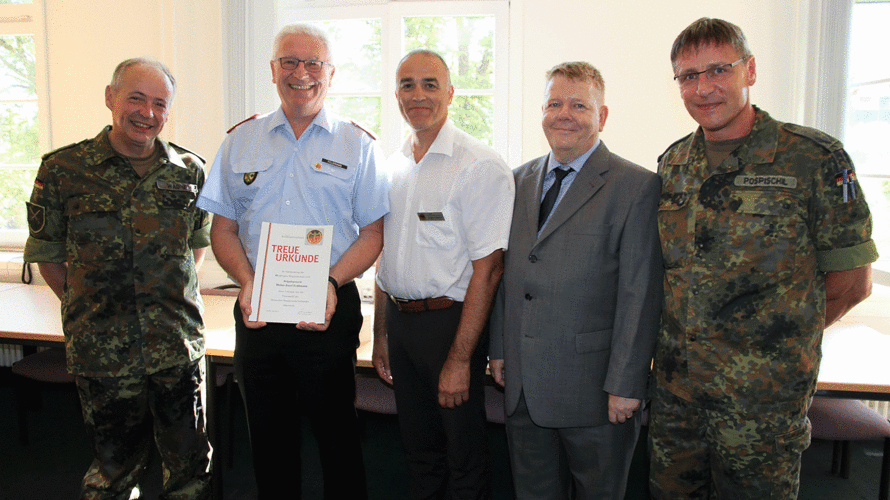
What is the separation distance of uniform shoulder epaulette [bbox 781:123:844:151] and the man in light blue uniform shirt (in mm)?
1289

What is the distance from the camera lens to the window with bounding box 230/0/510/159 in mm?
4016

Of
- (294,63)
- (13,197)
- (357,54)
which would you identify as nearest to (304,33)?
(294,63)

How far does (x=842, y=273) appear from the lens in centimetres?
161

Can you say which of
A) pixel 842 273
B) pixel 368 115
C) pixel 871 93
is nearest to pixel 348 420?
pixel 842 273

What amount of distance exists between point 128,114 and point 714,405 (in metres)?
2.19

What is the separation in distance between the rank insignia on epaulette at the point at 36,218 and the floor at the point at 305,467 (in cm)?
152

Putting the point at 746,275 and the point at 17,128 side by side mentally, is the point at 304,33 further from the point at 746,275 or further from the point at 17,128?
the point at 17,128

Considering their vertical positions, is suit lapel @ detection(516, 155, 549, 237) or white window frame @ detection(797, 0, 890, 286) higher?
white window frame @ detection(797, 0, 890, 286)

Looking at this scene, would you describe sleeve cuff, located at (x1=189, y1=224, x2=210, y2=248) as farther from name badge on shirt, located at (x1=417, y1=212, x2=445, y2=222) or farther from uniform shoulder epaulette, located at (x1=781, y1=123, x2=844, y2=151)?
uniform shoulder epaulette, located at (x1=781, y1=123, x2=844, y2=151)

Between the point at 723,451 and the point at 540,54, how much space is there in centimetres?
299

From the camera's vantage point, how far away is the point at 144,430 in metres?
2.11

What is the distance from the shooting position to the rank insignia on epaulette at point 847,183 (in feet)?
5.01

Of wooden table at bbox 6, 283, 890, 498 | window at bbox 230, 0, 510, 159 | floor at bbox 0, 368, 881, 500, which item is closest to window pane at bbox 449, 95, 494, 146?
window at bbox 230, 0, 510, 159

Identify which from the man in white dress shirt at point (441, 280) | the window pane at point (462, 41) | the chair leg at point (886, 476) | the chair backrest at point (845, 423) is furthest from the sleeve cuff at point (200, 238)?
the chair leg at point (886, 476)
